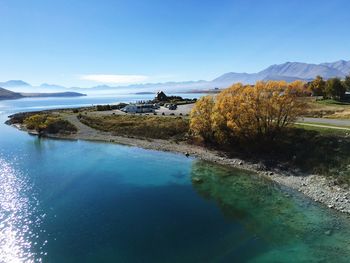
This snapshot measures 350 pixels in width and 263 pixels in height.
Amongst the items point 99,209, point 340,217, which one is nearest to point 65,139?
point 99,209

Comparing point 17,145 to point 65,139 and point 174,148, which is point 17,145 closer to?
point 65,139

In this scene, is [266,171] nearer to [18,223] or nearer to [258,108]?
[258,108]

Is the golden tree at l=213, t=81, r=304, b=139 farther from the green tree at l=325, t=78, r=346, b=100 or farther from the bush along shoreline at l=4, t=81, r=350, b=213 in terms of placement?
the green tree at l=325, t=78, r=346, b=100

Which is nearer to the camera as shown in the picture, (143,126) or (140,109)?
(143,126)

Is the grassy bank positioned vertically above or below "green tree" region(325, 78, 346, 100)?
below

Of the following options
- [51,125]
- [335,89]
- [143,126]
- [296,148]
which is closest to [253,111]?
[296,148]

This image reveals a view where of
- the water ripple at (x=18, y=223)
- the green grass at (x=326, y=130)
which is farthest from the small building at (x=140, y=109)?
the water ripple at (x=18, y=223)

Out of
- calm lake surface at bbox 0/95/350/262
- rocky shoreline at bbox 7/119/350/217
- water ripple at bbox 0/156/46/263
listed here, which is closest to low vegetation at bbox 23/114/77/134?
rocky shoreline at bbox 7/119/350/217
